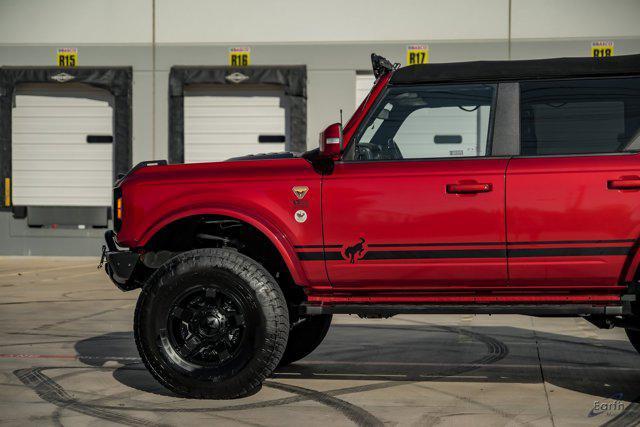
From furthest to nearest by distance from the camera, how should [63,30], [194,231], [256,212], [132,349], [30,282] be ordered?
[63,30] < [30,282] < [132,349] < [194,231] < [256,212]

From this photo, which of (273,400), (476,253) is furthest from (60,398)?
(476,253)

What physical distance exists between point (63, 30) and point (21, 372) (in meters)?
15.2

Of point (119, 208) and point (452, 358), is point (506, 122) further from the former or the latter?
point (119, 208)

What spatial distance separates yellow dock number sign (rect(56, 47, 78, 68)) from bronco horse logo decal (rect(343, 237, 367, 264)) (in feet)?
53.1

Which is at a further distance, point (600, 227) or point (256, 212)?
point (256, 212)

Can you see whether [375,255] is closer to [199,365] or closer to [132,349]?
[199,365]

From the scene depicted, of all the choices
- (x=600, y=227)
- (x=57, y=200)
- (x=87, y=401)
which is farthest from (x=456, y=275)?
(x=57, y=200)

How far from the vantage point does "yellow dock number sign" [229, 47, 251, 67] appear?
20.8 metres

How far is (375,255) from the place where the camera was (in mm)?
6266

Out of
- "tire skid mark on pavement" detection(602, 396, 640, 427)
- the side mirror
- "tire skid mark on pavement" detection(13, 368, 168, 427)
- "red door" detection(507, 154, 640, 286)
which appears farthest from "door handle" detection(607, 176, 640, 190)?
"tire skid mark on pavement" detection(13, 368, 168, 427)

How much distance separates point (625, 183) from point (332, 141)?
1.72 meters

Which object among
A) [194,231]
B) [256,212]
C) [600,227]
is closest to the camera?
[600,227]

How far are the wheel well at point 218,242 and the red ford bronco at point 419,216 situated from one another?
0.26 feet

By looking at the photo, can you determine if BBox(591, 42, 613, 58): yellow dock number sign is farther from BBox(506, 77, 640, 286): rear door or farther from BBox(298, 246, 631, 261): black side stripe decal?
BBox(298, 246, 631, 261): black side stripe decal
